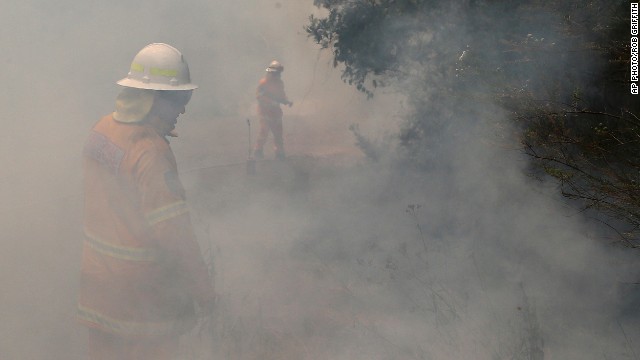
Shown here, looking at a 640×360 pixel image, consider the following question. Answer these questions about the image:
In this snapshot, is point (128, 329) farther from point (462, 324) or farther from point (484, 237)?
point (484, 237)

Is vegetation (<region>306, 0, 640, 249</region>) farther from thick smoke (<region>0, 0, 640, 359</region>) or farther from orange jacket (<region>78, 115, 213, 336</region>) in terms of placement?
orange jacket (<region>78, 115, 213, 336</region>)

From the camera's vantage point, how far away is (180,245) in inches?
108

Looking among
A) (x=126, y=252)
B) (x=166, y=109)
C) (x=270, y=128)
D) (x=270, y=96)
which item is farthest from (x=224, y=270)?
(x=270, y=96)

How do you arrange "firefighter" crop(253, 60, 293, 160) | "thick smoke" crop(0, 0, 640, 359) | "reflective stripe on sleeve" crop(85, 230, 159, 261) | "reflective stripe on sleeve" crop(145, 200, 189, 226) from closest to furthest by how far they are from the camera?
"reflective stripe on sleeve" crop(145, 200, 189, 226), "reflective stripe on sleeve" crop(85, 230, 159, 261), "thick smoke" crop(0, 0, 640, 359), "firefighter" crop(253, 60, 293, 160)

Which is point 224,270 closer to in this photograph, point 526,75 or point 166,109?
point 166,109

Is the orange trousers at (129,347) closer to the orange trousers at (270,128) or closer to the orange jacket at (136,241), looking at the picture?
the orange jacket at (136,241)

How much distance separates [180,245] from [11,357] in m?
1.68

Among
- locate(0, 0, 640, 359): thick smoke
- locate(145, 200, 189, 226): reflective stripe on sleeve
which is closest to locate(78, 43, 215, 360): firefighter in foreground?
locate(145, 200, 189, 226): reflective stripe on sleeve

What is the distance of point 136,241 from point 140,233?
4 centimetres

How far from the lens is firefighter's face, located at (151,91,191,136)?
9.54ft

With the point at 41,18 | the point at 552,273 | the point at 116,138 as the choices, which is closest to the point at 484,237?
the point at 552,273

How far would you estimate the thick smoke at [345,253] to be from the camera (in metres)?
3.73

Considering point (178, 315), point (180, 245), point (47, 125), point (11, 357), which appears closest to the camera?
point (180, 245)

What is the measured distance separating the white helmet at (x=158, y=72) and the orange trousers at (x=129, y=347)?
3.76ft
